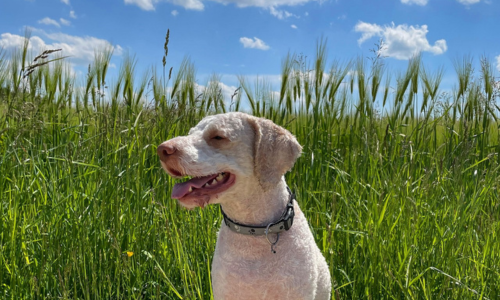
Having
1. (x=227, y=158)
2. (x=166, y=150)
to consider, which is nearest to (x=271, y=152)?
(x=227, y=158)

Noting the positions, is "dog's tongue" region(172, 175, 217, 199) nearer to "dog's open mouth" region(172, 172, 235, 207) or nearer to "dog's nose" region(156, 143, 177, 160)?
"dog's open mouth" region(172, 172, 235, 207)

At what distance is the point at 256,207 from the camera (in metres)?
1.83

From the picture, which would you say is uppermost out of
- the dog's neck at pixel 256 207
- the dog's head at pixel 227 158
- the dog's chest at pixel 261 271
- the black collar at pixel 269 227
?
the dog's head at pixel 227 158

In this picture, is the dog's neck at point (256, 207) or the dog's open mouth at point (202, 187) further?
the dog's neck at point (256, 207)

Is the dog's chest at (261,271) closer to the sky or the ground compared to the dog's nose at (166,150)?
closer to the ground

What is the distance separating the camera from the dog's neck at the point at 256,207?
1.82 metres

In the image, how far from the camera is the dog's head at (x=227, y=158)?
1.70 metres

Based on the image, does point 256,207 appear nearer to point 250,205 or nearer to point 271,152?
point 250,205

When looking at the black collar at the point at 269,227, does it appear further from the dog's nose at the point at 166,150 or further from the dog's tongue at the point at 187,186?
the dog's nose at the point at 166,150

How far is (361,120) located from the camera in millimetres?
4324

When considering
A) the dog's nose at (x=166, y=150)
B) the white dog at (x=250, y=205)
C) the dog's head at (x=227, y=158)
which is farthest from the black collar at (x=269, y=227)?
the dog's nose at (x=166, y=150)

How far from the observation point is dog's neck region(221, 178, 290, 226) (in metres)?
1.82

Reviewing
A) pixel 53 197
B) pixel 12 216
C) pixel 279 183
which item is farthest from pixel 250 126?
pixel 12 216

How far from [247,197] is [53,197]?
1.61m
